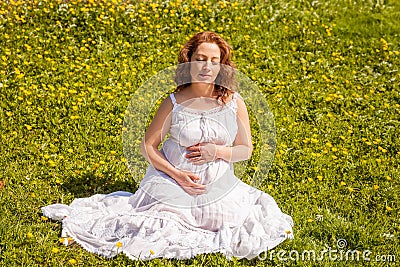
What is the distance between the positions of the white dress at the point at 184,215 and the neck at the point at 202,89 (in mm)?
122

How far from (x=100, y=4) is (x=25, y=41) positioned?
1.18 metres

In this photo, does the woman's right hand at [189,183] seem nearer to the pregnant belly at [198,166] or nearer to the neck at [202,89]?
the pregnant belly at [198,166]

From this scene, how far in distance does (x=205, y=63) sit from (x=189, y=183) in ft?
2.90

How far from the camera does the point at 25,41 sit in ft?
24.3

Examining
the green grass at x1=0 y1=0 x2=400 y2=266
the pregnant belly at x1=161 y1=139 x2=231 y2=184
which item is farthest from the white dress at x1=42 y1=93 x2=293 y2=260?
the green grass at x1=0 y1=0 x2=400 y2=266

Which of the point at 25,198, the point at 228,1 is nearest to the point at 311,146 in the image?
the point at 25,198

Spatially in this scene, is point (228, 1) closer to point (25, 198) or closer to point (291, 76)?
point (291, 76)

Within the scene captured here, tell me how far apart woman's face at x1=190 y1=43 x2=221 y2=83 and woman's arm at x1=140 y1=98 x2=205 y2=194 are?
0.30m

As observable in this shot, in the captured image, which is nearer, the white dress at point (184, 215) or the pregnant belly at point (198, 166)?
the white dress at point (184, 215)

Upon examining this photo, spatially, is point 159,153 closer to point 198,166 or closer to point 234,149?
point 198,166

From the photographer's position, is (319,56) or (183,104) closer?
(183,104)

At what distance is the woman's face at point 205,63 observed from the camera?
470cm
